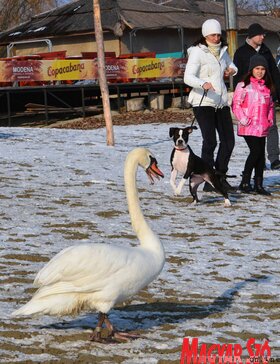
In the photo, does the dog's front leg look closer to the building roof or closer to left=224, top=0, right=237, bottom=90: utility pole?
left=224, top=0, right=237, bottom=90: utility pole

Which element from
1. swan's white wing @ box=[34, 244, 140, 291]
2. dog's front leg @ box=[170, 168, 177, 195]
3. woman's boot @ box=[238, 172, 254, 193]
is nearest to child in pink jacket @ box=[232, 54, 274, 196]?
woman's boot @ box=[238, 172, 254, 193]

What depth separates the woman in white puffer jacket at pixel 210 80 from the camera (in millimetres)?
11281

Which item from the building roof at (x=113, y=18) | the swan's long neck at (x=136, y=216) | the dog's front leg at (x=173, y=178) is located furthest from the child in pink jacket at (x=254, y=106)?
the building roof at (x=113, y=18)

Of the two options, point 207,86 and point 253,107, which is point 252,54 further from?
point 207,86

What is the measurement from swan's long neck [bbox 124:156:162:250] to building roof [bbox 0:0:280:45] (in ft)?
115

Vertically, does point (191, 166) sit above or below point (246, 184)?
above

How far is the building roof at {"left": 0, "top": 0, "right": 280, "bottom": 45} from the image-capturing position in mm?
40812

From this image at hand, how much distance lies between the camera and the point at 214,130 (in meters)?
11.6

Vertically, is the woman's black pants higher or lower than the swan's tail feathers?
higher

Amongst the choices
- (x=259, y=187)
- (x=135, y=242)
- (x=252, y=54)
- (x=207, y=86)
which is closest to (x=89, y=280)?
→ (x=135, y=242)

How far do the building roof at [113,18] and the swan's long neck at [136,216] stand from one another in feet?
115

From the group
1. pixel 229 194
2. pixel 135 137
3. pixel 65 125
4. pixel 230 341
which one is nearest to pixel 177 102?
pixel 65 125

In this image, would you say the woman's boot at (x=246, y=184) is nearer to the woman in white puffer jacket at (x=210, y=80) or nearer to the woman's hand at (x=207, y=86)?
the woman in white puffer jacket at (x=210, y=80)

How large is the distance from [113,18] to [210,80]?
29.9m
